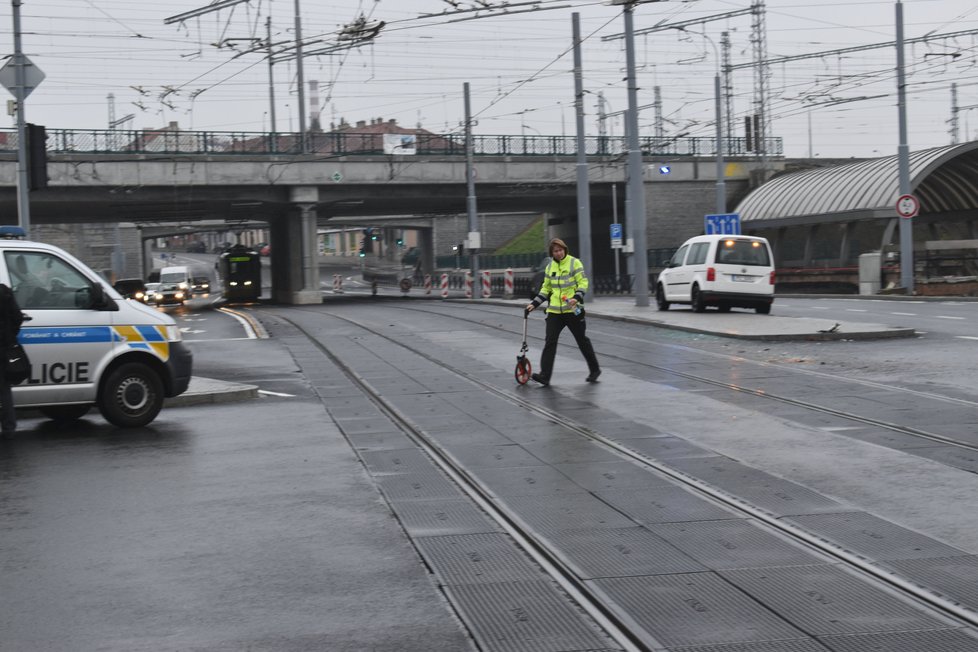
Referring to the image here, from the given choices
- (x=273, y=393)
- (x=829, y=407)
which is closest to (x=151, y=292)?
(x=273, y=393)

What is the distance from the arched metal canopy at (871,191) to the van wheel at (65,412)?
34.9 meters

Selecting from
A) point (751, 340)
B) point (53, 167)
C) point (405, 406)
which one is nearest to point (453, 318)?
point (751, 340)

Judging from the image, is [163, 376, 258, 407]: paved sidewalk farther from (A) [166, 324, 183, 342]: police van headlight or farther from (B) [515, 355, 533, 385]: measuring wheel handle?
(B) [515, 355, 533, 385]: measuring wheel handle

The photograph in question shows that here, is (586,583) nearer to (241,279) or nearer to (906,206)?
(906,206)

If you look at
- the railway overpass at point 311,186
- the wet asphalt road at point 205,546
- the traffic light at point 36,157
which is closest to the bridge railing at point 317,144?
the railway overpass at point 311,186

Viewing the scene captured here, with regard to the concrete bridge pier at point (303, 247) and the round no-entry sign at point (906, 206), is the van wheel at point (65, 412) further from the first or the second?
the concrete bridge pier at point (303, 247)

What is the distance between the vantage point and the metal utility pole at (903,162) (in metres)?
37.8

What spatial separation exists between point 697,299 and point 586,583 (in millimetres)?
23682

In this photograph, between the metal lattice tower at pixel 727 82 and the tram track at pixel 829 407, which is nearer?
the tram track at pixel 829 407

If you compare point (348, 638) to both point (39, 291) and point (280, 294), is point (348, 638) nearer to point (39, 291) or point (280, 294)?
point (39, 291)

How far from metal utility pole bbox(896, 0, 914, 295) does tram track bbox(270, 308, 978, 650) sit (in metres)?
26.6

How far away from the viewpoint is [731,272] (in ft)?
94.5

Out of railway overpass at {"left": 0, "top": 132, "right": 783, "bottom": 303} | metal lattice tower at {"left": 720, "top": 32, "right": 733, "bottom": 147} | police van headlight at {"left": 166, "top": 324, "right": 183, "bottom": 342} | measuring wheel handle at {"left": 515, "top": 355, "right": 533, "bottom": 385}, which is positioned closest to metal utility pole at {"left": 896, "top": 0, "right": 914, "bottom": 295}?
metal lattice tower at {"left": 720, "top": 32, "right": 733, "bottom": 147}

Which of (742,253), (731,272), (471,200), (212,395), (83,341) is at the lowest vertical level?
(212,395)
